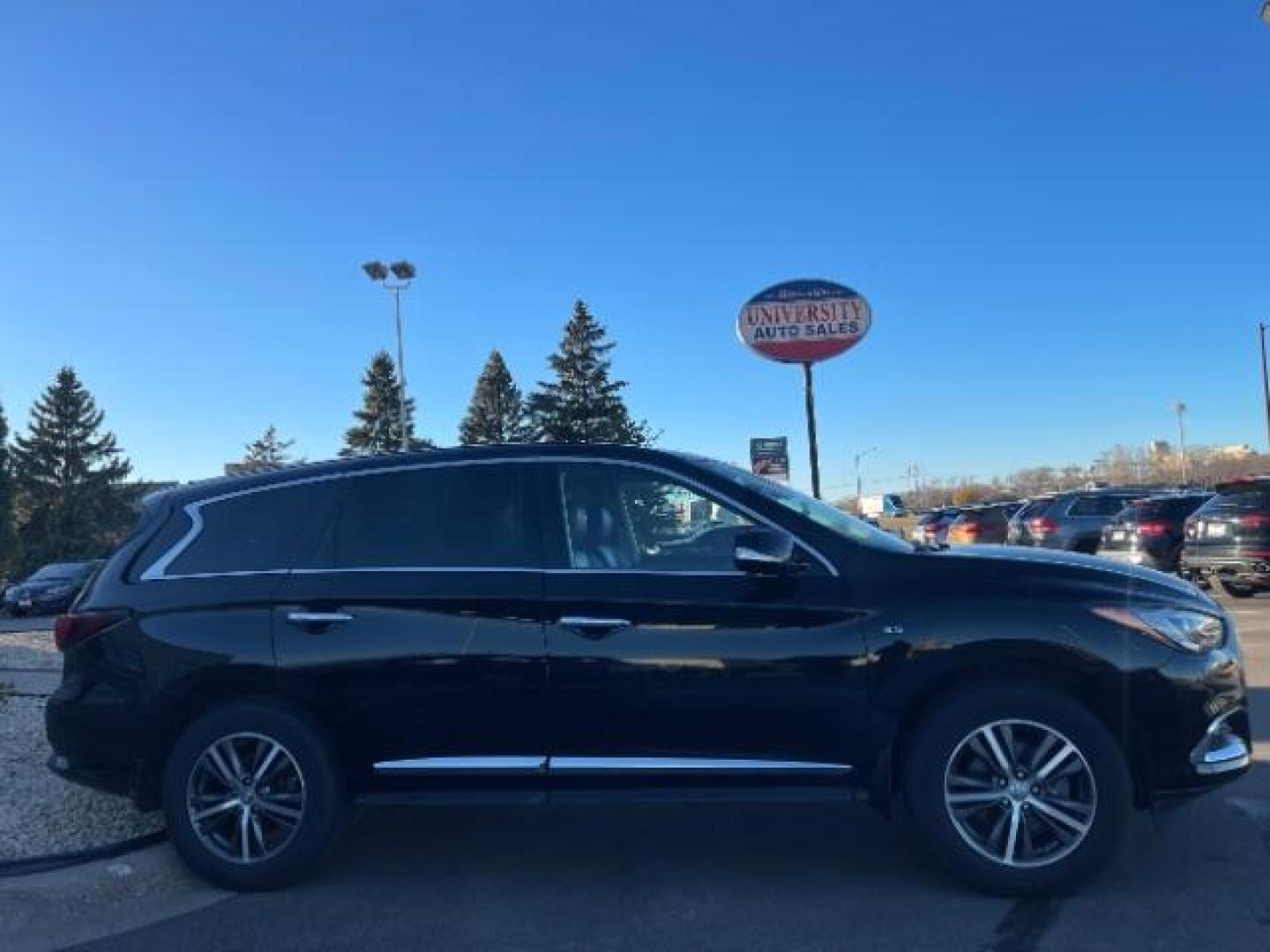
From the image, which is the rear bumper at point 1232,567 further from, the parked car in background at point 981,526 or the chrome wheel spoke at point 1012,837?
the parked car in background at point 981,526

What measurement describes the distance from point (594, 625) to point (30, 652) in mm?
9527

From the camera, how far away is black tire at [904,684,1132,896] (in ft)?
14.1

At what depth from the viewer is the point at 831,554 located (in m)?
4.57

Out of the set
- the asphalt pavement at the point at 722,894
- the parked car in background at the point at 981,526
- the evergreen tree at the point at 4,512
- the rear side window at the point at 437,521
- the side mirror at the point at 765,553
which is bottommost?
the asphalt pavement at the point at 722,894

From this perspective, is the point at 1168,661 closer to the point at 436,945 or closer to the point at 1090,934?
the point at 1090,934

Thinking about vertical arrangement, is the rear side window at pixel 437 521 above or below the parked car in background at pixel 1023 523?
above

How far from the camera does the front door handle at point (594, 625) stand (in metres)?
A: 4.54

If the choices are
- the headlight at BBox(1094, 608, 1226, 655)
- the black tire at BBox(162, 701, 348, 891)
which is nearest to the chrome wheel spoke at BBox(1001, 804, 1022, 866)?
the headlight at BBox(1094, 608, 1226, 655)

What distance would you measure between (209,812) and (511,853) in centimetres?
136

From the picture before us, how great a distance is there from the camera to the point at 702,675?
14.6 feet

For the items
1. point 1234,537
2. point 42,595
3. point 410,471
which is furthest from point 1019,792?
point 42,595

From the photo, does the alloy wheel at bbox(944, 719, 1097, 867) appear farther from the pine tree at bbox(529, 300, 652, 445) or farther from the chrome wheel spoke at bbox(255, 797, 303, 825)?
the pine tree at bbox(529, 300, 652, 445)

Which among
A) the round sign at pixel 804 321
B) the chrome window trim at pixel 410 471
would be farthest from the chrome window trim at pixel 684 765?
the round sign at pixel 804 321

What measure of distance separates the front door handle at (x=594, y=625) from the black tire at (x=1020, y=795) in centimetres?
129
